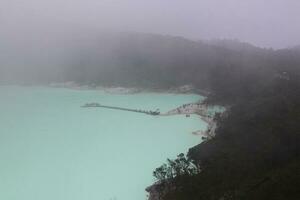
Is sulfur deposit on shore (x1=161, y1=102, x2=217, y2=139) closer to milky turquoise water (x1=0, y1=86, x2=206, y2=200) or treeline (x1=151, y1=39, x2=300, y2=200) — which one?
milky turquoise water (x1=0, y1=86, x2=206, y2=200)

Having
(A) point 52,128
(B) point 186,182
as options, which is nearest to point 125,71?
(A) point 52,128

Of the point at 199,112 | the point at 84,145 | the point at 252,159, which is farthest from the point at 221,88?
the point at 252,159

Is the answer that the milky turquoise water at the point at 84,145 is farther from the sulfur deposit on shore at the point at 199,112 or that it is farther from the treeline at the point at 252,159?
the treeline at the point at 252,159

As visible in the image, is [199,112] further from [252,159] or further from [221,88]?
[252,159]

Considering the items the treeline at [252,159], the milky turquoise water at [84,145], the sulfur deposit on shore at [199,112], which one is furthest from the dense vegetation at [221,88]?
the milky turquoise water at [84,145]

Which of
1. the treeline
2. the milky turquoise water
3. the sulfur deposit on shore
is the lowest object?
the milky turquoise water

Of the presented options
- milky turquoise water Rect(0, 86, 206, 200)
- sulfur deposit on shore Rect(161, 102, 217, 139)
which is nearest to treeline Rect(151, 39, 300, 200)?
sulfur deposit on shore Rect(161, 102, 217, 139)

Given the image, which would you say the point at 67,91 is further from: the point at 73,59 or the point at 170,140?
the point at 170,140

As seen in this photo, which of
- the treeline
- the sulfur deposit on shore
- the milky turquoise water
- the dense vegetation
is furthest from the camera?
the sulfur deposit on shore

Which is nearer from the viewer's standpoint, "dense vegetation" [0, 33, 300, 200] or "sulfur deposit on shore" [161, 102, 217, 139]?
"dense vegetation" [0, 33, 300, 200]

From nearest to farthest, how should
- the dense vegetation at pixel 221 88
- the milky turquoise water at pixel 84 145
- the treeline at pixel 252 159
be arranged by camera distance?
the treeline at pixel 252 159 → the dense vegetation at pixel 221 88 → the milky turquoise water at pixel 84 145
